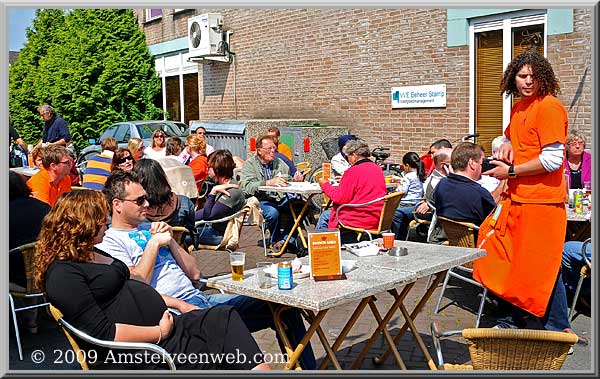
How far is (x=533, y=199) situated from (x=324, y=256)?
5.29 feet

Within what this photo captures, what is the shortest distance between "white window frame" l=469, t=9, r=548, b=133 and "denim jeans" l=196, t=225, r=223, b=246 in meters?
4.93

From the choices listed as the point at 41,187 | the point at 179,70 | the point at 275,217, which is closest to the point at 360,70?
the point at 275,217

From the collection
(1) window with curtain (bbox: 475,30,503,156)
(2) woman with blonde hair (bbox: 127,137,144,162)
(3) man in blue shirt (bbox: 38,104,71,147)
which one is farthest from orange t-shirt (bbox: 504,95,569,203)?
(3) man in blue shirt (bbox: 38,104,71,147)

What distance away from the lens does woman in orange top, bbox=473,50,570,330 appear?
4.20 m

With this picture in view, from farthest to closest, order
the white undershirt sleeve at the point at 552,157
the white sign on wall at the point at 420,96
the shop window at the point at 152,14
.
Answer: the shop window at the point at 152,14 → the white sign on wall at the point at 420,96 → the white undershirt sleeve at the point at 552,157

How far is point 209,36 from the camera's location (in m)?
15.8

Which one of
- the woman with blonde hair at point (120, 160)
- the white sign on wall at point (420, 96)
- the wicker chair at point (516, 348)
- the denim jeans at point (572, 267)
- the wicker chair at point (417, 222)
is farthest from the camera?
the white sign on wall at point (420, 96)

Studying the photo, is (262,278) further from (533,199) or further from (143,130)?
(143,130)

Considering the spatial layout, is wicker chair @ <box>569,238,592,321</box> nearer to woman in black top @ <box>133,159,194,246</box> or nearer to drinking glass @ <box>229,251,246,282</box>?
drinking glass @ <box>229,251,246,282</box>

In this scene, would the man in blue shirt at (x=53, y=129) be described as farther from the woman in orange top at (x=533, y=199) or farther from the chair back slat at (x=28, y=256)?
the woman in orange top at (x=533, y=199)

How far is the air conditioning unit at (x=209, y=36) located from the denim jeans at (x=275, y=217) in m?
8.53

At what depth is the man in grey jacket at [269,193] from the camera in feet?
26.4

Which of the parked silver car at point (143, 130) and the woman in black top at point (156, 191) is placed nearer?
the woman in black top at point (156, 191)

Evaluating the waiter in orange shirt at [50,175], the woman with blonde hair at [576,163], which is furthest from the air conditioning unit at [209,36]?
the woman with blonde hair at [576,163]
